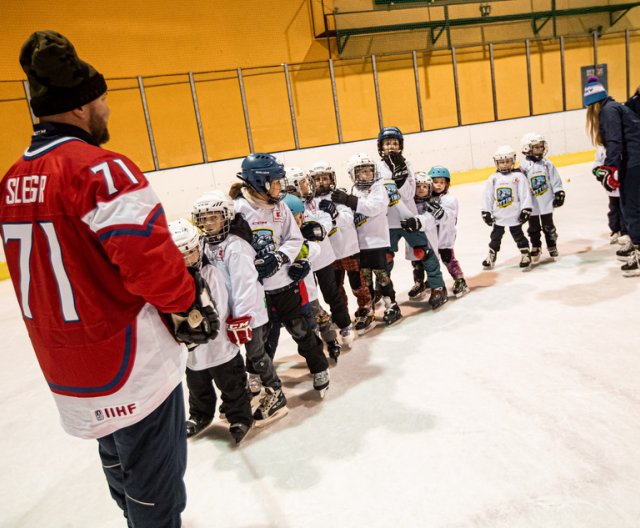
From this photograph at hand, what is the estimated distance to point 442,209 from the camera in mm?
4359

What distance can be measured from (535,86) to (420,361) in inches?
531

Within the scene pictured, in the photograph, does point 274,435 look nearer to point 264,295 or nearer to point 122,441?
point 264,295

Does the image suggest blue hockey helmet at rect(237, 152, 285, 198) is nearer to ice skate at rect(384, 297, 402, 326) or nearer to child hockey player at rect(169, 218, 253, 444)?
child hockey player at rect(169, 218, 253, 444)

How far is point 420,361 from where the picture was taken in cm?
319

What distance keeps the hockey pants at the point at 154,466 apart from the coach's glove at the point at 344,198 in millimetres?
2433

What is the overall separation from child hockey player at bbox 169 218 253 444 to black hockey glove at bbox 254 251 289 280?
0.28 metres

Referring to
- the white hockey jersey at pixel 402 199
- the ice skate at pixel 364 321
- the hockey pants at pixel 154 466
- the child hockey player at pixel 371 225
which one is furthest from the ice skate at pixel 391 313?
the hockey pants at pixel 154 466

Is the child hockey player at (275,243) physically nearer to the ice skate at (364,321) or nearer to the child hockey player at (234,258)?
the child hockey player at (234,258)

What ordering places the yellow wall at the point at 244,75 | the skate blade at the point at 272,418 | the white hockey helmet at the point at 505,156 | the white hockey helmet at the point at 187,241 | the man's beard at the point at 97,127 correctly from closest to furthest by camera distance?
the man's beard at the point at 97,127, the white hockey helmet at the point at 187,241, the skate blade at the point at 272,418, the white hockey helmet at the point at 505,156, the yellow wall at the point at 244,75

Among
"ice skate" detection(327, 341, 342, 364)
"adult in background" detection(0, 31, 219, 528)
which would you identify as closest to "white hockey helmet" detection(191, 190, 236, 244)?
"adult in background" detection(0, 31, 219, 528)

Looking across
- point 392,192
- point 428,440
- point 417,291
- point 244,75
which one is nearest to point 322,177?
point 392,192

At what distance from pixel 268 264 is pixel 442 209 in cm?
220

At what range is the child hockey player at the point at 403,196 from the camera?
4172mm

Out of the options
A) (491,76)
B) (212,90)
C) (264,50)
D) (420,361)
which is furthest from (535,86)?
(420,361)
